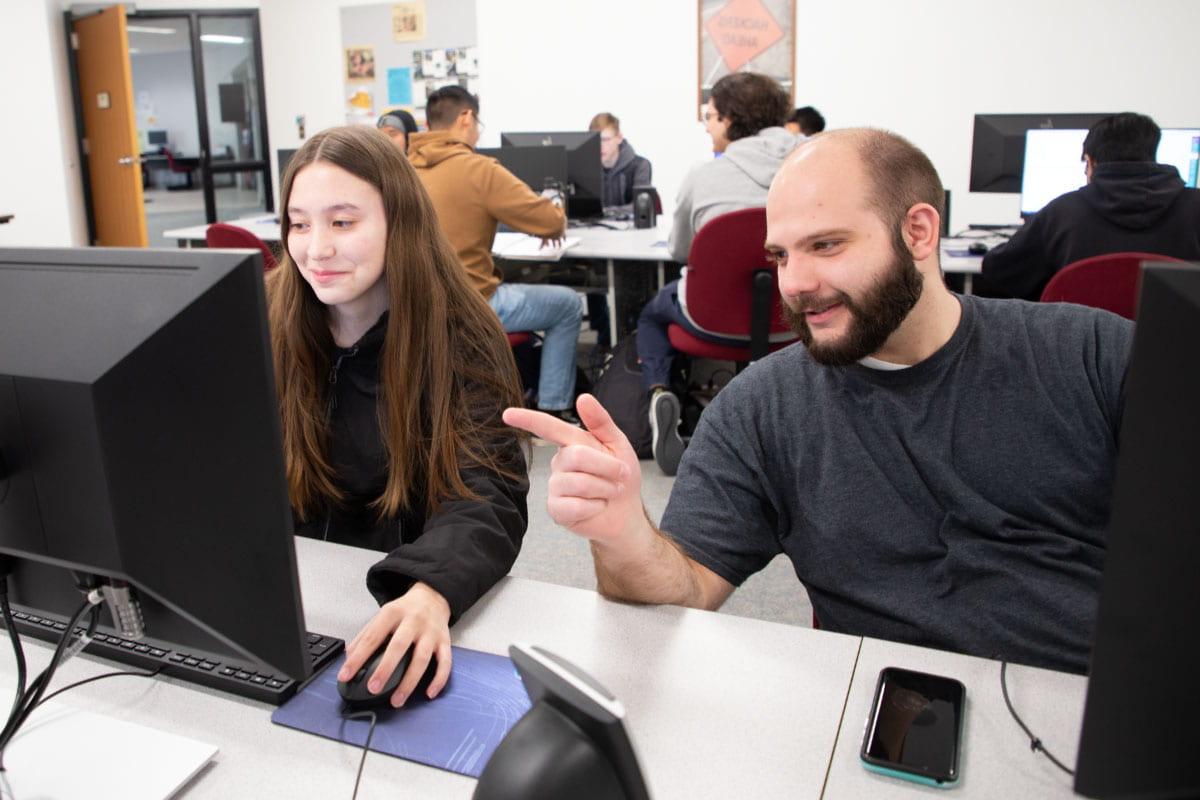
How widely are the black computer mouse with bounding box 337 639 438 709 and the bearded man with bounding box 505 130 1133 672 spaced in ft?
0.76

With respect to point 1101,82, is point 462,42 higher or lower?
→ higher

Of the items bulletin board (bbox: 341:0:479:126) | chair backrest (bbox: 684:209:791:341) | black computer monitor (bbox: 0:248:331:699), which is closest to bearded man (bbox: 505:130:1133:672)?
black computer monitor (bbox: 0:248:331:699)

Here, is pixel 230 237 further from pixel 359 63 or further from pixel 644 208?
pixel 359 63

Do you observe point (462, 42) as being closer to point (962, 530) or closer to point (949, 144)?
point (949, 144)

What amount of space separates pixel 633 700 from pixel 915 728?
10.0 inches

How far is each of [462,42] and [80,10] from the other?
9.15 ft

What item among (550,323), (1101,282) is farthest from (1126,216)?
(550,323)

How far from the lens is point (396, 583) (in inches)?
42.2

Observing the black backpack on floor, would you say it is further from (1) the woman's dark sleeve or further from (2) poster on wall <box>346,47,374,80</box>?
(2) poster on wall <box>346,47,374,80</box>

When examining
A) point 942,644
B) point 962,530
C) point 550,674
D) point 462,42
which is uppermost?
point 462,42

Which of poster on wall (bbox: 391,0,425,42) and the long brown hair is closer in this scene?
the long brown hair

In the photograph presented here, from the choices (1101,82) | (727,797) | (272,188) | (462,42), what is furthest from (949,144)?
(727,797)

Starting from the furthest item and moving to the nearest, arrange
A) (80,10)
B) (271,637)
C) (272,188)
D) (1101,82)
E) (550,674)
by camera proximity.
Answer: (272,188), (80,10), (1101,82), (271,637), (550,674)

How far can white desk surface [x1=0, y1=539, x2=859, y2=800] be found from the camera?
801 millimetres
